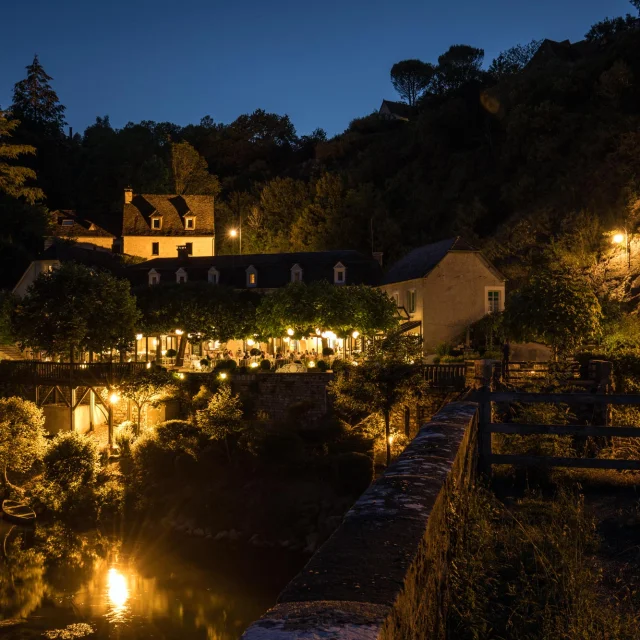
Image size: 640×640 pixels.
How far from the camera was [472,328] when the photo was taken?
42.6 m

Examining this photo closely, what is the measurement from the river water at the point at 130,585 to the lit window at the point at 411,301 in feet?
67.5

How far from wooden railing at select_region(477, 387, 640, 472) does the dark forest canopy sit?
116 ft

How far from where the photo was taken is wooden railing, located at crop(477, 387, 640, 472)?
9.33 m

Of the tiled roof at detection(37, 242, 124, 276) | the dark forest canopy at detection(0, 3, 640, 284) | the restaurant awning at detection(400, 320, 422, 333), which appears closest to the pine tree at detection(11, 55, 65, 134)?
the dark forest canopy at detection(0, 3, 640, 284)

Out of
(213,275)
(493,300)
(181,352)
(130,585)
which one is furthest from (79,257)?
(130,585)

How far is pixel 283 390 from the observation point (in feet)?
115

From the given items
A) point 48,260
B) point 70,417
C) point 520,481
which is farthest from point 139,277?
point 520,481

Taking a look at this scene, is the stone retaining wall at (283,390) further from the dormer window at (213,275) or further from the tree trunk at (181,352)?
the dormer window at (213,275)

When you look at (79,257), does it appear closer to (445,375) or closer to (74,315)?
(74,315)

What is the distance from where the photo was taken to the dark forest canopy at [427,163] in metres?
49.5

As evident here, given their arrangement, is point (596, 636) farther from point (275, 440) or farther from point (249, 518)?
point (275, 440)

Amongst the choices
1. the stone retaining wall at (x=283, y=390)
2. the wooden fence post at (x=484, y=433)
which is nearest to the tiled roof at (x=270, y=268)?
the stone retaining wall at (x=283, y=390)

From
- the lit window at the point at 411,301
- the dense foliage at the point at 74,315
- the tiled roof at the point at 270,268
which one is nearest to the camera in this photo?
the dense foliage at the point at 74,315

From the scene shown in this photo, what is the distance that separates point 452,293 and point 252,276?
1566cm
